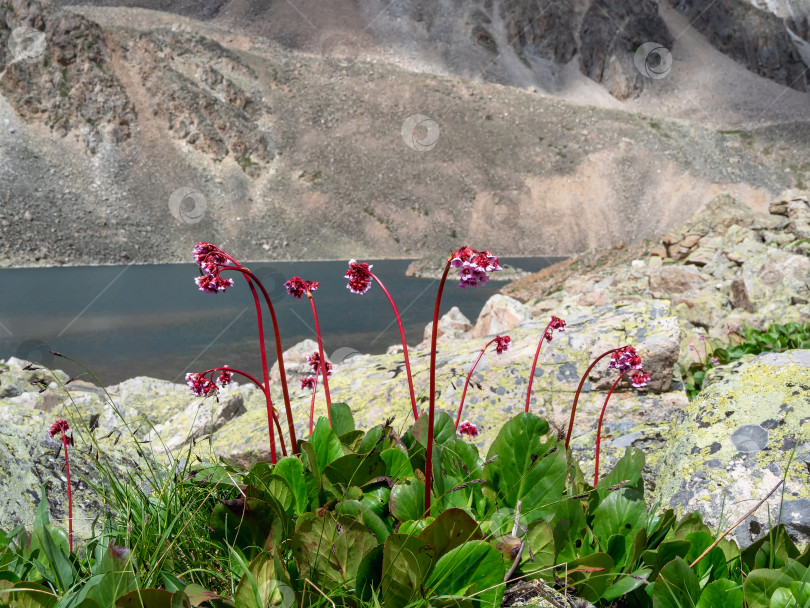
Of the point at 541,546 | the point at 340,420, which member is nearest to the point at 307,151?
the point at 340,420

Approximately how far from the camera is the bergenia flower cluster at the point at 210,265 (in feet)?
6.19

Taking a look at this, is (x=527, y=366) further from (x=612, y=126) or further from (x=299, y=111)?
(x=612, y=126)

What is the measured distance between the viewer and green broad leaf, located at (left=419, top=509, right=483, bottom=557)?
175cm

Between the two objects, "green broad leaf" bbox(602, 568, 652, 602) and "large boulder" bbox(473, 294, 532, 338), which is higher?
"green broad leaf" bbox(602, 568, 652, 602)

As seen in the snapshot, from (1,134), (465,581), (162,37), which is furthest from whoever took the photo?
(162,37)

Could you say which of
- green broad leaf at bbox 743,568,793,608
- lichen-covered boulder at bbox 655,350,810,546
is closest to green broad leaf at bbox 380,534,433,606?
green broad leaf at bbox 743,568,793,608

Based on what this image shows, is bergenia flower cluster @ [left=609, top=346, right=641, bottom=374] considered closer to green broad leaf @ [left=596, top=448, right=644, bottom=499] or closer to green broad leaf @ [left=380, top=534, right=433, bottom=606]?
green broad leaf @ [left=596, top=448, right=644, bottom=499]

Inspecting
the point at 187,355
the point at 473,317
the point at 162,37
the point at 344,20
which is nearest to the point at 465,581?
the point at 187,355

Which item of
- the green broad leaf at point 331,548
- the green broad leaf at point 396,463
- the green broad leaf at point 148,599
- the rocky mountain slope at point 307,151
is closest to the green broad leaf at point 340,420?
the green broad leaf at point 396,463

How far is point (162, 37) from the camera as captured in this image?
66.1 meters

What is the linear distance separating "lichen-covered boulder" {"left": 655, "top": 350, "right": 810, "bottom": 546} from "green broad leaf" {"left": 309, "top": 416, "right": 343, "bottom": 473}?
4.74 feet

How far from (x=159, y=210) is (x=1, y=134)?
551 inches

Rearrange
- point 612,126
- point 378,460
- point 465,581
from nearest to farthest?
point 465,581, point 378,460, point 612,126

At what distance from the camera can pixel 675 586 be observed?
1.76 m
